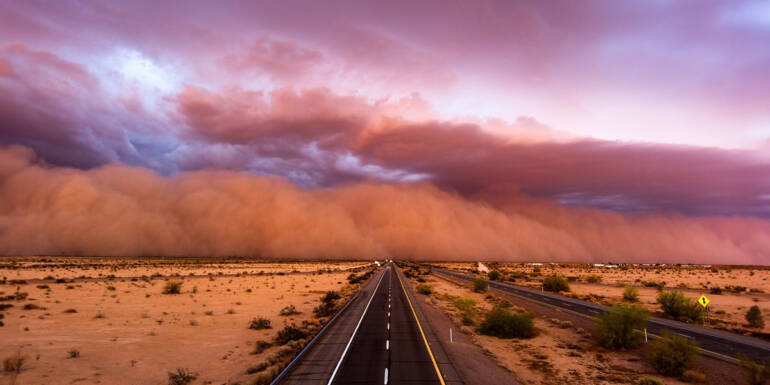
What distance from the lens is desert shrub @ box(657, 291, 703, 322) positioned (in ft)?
103

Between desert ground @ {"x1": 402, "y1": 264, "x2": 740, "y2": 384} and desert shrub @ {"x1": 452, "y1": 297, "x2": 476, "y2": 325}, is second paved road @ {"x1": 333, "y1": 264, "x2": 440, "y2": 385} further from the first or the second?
desert shrub @ {"x1": 452, "y1": 297, "x2": 476, "y2": 325}

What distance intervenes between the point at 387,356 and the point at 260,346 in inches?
310

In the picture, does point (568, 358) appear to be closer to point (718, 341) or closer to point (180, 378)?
Answer: point (718, 341)

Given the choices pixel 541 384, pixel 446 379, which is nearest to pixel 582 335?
pixel 541 384

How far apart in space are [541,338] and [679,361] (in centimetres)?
853

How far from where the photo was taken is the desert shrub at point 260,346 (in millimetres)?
19934

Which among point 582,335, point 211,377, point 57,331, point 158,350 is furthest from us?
point 582,335

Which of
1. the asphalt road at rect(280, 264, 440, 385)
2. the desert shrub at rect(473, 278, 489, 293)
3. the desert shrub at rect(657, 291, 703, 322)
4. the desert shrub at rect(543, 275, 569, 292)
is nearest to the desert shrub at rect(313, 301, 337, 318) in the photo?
the asphalt road at rect(280, 264, 440, 385)

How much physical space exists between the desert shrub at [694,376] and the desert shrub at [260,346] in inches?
826

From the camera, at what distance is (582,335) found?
2508 centimetres

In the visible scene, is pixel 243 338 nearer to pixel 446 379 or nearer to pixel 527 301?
pixel 446 379

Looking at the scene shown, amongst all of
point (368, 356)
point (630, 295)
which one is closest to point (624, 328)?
point (368, 356)

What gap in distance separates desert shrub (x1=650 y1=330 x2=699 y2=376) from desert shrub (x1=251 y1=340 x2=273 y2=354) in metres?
20.4

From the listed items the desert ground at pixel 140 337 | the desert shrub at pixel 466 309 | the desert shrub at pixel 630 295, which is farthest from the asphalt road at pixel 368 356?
the desert shrub at pixel 630 295
